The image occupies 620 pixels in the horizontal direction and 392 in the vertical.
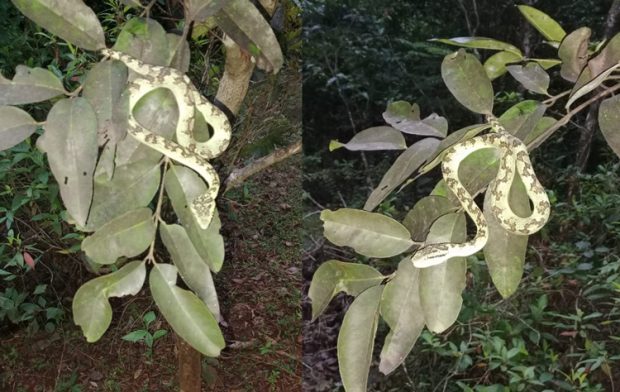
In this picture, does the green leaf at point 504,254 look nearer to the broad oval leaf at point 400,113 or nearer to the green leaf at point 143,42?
the broad oval leaf at point 400,113

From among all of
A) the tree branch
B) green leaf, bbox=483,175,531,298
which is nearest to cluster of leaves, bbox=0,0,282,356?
green leaf, bbox=483,175,531,298

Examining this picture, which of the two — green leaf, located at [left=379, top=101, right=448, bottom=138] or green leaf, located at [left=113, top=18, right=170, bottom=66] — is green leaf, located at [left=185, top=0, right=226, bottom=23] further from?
green leaf, located at [left=379, top=101, right=448, bottom=138]

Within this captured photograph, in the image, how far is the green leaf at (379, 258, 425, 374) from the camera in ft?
1.58

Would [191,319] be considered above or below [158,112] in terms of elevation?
below

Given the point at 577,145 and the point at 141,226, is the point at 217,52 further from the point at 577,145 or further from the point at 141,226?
the point at 577,145

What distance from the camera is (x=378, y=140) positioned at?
557mm

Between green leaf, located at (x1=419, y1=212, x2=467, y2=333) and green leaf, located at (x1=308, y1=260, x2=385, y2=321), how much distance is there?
0.05 meters

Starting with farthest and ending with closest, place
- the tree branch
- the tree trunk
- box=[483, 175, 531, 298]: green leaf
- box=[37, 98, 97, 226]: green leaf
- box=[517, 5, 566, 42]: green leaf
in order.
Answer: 1. the tree trunk
2. the tree branch
3. box=[517, 5, 566, 42]: green leaf
4. box=[483, 175, 531, 298]: green leaf
5. box=[37, 98, 97, 226]: green leaf

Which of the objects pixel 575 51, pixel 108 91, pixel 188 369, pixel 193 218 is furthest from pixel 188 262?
pixel 188 369

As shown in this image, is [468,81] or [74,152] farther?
[468,81]

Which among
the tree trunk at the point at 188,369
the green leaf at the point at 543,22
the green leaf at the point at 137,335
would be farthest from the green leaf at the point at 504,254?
the green leaf at the point at 137,335

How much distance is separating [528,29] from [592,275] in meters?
0.79

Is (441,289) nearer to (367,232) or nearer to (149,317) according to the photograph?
(367,232)

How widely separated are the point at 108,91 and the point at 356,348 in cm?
26
